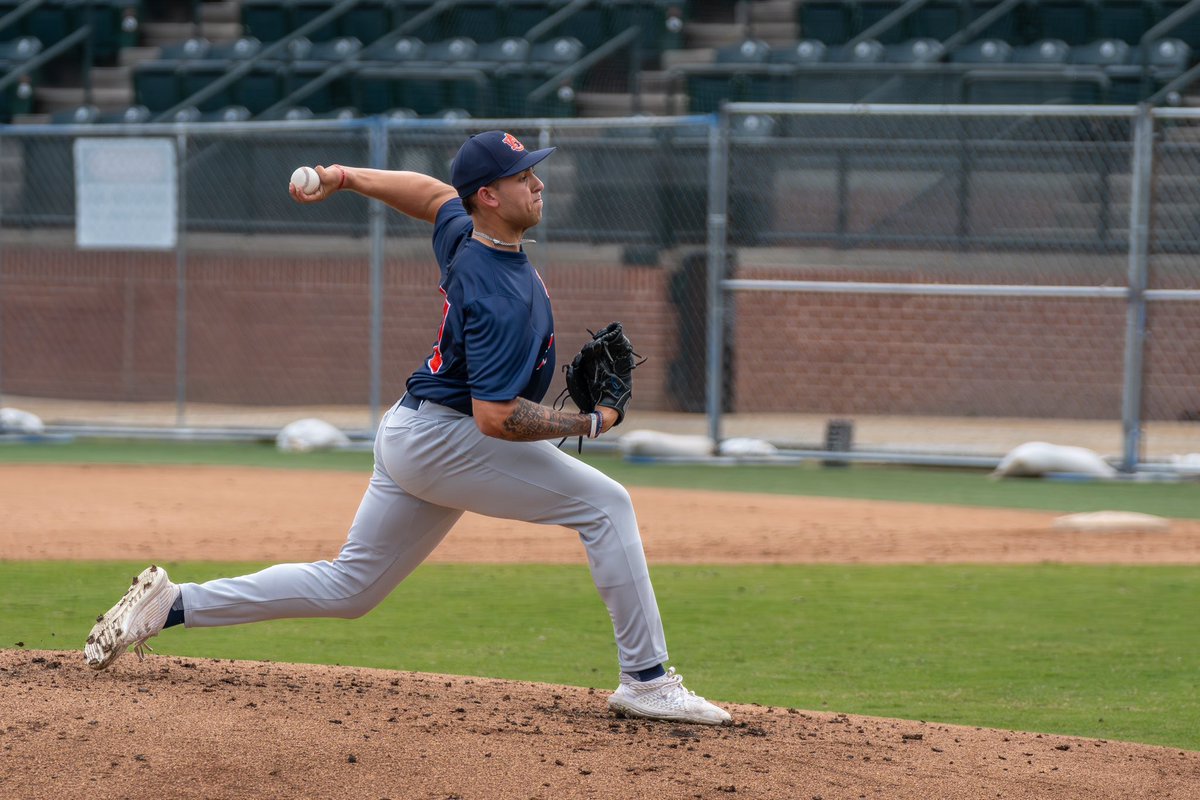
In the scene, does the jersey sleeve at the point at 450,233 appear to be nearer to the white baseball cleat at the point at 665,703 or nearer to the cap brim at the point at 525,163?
the cap brim at the point at 525,163

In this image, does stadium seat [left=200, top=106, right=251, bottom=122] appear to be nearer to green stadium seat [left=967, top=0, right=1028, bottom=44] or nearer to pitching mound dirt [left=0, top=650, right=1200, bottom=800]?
green stadium seat [left=967, top=0, right=1028, bottom=44]

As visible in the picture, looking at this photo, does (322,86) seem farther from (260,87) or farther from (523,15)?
(523,15)

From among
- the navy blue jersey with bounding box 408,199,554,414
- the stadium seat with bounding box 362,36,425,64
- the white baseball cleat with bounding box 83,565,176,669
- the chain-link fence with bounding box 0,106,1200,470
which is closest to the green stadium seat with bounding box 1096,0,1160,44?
the chain-link fence with bounding box 0,106,1200,470

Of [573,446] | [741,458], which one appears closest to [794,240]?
[741,458]

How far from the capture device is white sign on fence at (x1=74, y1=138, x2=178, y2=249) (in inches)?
582

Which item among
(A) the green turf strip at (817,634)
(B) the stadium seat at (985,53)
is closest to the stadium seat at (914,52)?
(B) the stadium seat at (985,53)

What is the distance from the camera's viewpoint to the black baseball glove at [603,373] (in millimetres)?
4645

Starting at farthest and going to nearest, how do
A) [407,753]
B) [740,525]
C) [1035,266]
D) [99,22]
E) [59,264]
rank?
1. [99,22]
2. [59,264]
3. [1035,266]
4. [740,525]
5. [407,753]

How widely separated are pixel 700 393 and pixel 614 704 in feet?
38.2

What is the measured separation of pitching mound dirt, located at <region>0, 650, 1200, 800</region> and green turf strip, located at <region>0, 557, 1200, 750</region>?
0.54 meters

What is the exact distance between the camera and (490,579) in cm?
845

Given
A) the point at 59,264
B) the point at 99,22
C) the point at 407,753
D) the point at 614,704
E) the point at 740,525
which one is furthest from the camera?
the point at 99,22

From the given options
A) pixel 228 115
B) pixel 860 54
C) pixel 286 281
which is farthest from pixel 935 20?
pixel 228 115

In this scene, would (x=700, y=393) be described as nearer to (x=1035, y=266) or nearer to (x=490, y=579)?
(x=1035, y=266)
